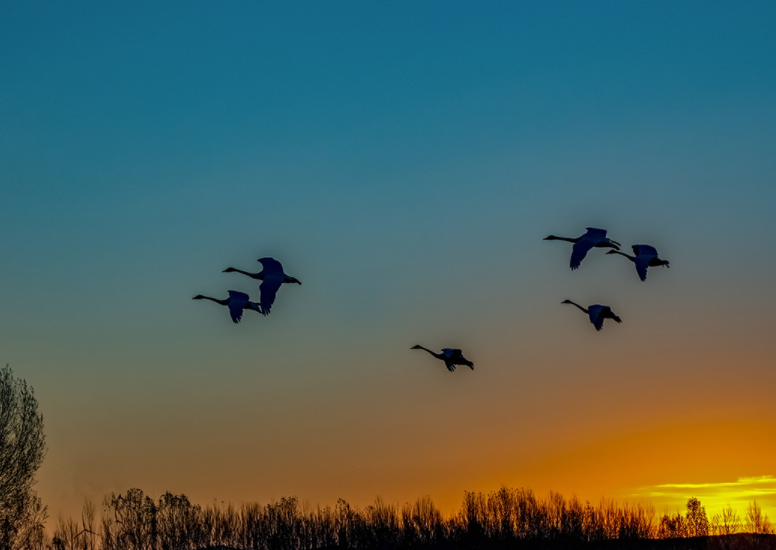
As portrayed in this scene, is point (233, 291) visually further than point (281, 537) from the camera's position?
No

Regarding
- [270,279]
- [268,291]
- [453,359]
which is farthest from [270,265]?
[453,359]

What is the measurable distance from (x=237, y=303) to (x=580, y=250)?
8.83 meters

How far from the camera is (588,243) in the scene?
87.6ft

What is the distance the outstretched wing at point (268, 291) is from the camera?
24422mm

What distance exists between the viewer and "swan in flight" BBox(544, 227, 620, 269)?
25938 millimetres

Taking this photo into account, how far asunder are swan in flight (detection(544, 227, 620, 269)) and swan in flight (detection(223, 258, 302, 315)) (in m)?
7.28

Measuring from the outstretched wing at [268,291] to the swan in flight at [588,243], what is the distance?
743cm

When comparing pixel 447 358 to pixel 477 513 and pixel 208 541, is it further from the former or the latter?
pixel 477 513

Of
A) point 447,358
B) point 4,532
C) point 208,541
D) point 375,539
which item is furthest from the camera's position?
point 375,539

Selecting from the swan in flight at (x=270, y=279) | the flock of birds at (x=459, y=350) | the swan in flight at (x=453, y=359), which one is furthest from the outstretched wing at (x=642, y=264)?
the swan in flight at (x=270, y=279)

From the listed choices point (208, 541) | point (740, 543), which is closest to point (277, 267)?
point (208, 541)

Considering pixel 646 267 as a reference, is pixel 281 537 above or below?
below

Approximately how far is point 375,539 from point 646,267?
4034 centimetres

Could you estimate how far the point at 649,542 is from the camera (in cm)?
6144
